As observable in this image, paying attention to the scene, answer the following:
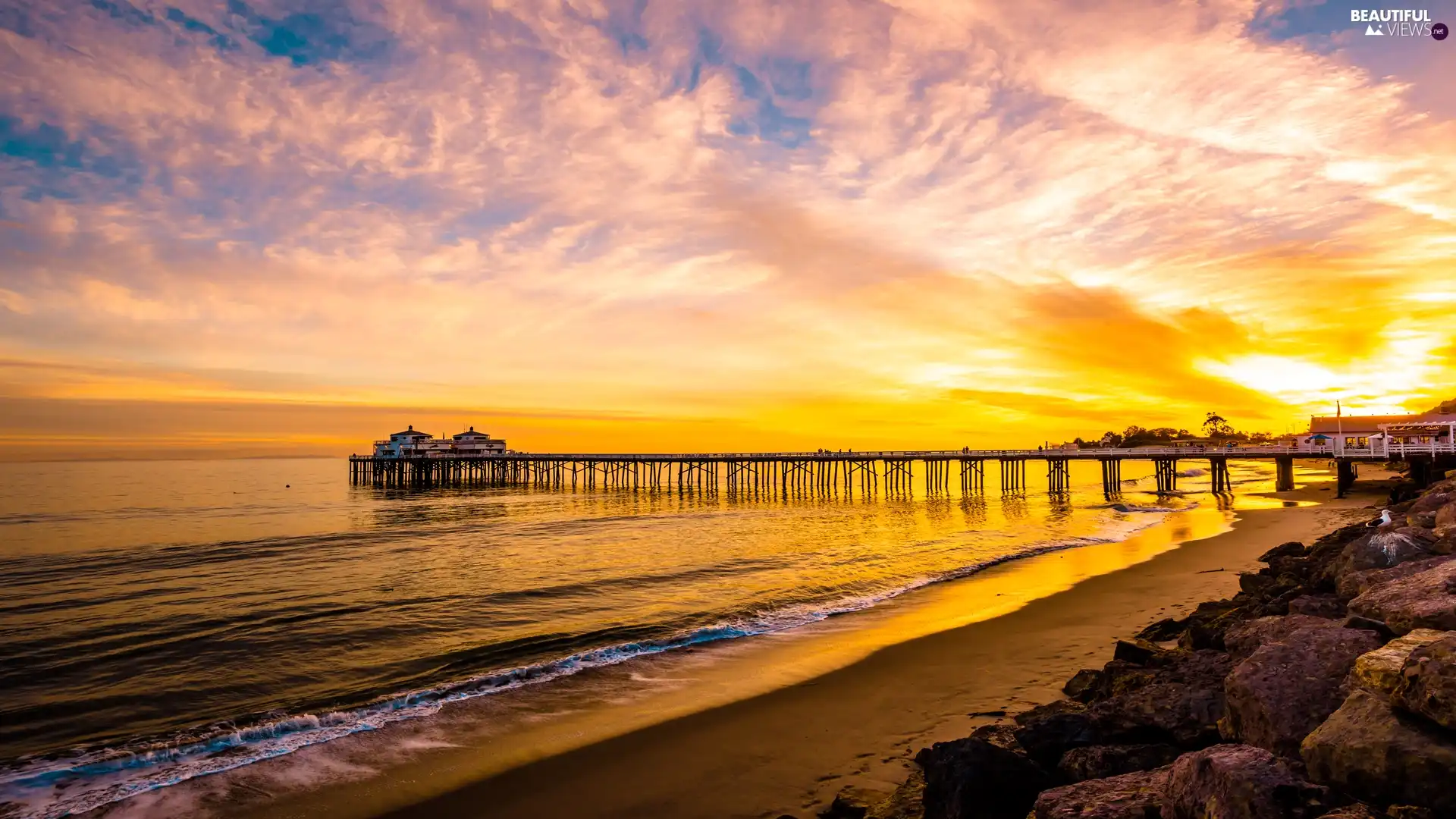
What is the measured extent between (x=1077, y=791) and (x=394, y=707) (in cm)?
928

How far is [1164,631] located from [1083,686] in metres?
3.86

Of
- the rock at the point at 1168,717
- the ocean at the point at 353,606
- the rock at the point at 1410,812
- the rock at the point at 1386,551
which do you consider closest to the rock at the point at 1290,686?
the rock at the point at 1168,717

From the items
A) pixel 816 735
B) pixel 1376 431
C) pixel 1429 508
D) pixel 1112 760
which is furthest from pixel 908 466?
pixel 1112 760

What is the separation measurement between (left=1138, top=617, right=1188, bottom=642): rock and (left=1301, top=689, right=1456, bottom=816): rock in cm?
804

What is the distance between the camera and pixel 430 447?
3573 inches

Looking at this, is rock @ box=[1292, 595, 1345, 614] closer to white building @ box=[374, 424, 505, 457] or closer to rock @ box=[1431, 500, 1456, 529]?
rock @ box=[1431, 500, 1456, 529]

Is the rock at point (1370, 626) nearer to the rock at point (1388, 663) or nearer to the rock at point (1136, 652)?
the rock at point (1388, 663)

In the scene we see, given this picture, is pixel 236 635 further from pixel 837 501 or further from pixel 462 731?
pixel 837 501

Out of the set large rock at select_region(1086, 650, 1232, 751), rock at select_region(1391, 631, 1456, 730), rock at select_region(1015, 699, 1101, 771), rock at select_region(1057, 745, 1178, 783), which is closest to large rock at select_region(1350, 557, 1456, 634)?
large rock at select_region(1086, 650, 1232, 751)

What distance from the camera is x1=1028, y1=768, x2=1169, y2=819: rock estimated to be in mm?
4398

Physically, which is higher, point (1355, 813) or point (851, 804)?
point (1355, 813)

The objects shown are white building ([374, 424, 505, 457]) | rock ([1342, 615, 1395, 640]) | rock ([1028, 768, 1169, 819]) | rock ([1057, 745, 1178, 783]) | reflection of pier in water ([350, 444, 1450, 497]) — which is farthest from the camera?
white building ([374, 424, 505, 457])

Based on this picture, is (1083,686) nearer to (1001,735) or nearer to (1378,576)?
(1001,735)

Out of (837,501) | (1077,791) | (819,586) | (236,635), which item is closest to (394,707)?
(236,635)
